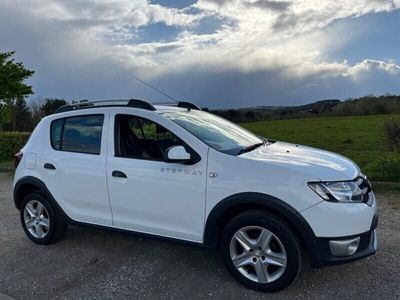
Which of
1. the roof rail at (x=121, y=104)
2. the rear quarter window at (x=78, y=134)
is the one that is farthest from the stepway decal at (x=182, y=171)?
the rear quarter window at (x=78, y=134)

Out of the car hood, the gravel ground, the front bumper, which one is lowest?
the gravel ground

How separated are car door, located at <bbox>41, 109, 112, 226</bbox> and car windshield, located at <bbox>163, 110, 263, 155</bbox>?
34.1 inches

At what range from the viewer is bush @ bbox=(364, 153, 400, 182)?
25.2 ft

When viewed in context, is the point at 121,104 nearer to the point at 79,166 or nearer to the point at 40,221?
the point at 79,166

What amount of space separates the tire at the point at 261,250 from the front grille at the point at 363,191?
2.07 feet

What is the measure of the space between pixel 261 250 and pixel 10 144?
12.9m

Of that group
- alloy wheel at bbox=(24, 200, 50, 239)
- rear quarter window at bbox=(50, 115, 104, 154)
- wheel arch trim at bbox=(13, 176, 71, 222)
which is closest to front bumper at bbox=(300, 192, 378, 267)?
rear quarter window at bbox=(50, 115, 104, 154)

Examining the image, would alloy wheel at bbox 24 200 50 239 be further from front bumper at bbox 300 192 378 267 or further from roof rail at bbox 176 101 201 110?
front bumper at bbox 300 192 378 267

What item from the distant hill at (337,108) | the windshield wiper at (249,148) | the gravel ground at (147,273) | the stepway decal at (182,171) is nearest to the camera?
the gravel ground at (147,273)

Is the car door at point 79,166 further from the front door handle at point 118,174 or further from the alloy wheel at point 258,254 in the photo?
the alloy wheel at point 258,254

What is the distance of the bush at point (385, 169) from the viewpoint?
7676 mm

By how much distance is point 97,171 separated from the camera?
14.2 ft

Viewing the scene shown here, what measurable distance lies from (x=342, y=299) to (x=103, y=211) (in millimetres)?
2512

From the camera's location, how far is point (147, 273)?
412 cm
